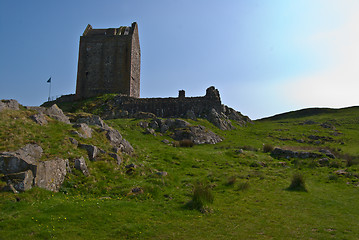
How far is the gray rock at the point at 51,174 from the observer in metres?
13.6

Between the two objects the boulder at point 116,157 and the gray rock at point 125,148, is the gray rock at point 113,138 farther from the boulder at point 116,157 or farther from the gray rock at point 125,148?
the boulder at point 116,157

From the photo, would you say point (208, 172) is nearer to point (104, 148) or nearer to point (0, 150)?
point (104, 148)

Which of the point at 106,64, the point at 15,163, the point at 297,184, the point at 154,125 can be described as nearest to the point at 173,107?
the point at 154,125

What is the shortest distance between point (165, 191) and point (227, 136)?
27.5 meters

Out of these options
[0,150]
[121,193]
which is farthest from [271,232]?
[0,150]

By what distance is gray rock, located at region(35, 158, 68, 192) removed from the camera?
44.6 feet

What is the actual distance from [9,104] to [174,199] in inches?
555

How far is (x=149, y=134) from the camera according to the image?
35656mm

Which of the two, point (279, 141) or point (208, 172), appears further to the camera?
point (279, 141)

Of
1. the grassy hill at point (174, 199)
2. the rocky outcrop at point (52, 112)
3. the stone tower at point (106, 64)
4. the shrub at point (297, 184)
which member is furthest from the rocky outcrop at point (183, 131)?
the stone tower at point (106, 64)

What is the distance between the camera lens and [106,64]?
5953 centimetres

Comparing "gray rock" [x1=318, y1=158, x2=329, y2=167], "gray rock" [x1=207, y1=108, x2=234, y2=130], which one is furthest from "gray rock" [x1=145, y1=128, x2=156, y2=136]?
"gray rock" [x1=318, y1=158, x2=329, y2=167]

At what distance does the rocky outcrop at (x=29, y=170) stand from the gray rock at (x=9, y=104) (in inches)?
239

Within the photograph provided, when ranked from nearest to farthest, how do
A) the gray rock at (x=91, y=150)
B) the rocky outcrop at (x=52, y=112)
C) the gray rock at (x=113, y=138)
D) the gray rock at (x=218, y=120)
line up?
the gray rock at (x=91, y=150), the rocky outcrop at (x=52, y=112), the gray rock at (x=113, y=138), the gray rock at (x=218, y=120)
